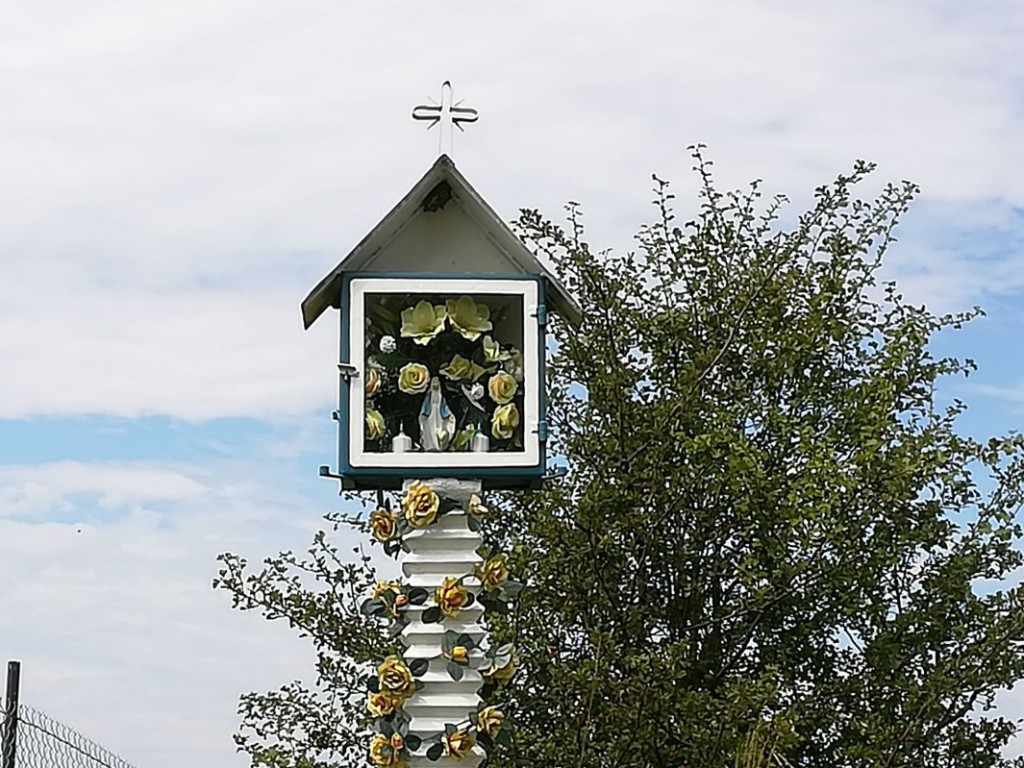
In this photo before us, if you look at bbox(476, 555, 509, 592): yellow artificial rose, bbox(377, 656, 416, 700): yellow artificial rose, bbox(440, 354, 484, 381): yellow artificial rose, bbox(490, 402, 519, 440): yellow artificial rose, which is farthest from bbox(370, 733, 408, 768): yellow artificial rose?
bbox(440, 354, 484, 381): yellow artificial rose

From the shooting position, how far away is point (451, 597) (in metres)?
4.25

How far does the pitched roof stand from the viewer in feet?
14.4

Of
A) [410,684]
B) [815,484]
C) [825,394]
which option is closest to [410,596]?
[410,684]

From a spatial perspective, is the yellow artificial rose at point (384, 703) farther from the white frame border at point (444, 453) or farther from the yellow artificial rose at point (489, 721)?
the white frame border at point (444, 453)

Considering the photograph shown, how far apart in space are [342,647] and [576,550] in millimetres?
913

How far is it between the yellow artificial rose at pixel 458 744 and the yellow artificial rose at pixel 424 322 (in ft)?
3.15

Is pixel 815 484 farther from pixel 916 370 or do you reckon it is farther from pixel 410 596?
pixel 410 596

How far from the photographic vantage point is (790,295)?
555cm

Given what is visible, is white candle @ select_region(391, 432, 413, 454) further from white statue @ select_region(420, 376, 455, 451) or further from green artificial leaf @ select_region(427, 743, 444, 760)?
green artificial leaf @ select_region(427, 743, 444, 760)

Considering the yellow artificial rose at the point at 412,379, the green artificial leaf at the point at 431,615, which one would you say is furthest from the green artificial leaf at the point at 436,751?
the yellow artificial rose at the point at 412,379

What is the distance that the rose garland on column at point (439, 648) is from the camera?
4211mm

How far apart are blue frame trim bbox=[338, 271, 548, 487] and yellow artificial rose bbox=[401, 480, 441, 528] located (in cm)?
8

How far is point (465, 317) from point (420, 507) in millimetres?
512

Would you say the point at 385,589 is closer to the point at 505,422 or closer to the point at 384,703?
the point at 384,703
